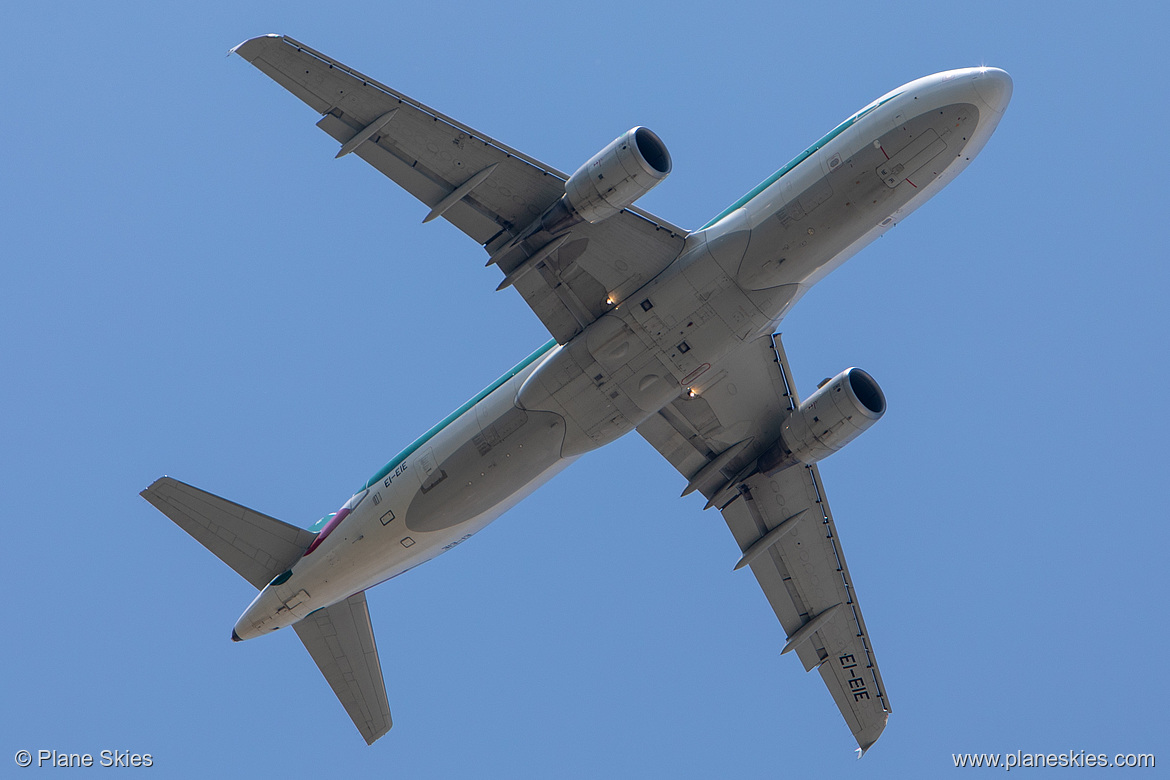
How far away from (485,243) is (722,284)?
6.20m

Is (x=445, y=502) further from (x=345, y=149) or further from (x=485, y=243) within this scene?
(x=345, y=149)

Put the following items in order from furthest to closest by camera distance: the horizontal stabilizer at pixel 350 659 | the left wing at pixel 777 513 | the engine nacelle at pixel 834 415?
the horizontal stabilizer at pixel 350 659 < the left wing at pixel 777 513 < the engine nacelle at pixel 834 415

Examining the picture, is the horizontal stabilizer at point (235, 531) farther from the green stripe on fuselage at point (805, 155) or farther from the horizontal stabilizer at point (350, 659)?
the green stripe on fuselage at point (805, 155)

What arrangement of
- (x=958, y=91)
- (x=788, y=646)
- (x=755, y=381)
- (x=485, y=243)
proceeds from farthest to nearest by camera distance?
(x=788, y=646) → (x=755, y=381) → (x=485, y=243) → (x=958, y=91)

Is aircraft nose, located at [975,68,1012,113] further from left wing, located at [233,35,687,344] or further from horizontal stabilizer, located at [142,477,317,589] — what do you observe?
horizontal stabilizer, located at [142,477,317,589]

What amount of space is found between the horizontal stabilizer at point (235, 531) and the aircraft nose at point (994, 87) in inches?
831

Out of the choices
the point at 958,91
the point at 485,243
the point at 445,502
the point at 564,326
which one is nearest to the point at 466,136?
the point at 485,243

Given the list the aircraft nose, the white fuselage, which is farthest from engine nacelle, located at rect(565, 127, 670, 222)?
the aircraft nose

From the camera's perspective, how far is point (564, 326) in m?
30.5

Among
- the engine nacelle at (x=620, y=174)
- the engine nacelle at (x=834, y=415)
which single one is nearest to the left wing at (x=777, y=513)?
the engine nacelle at (x=834, y=415)

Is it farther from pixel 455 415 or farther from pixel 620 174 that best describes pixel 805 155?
pixel 455 415

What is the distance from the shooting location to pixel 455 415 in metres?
31.6

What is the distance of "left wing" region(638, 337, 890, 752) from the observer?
3303 cm

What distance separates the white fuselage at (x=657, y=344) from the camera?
1094 inches
